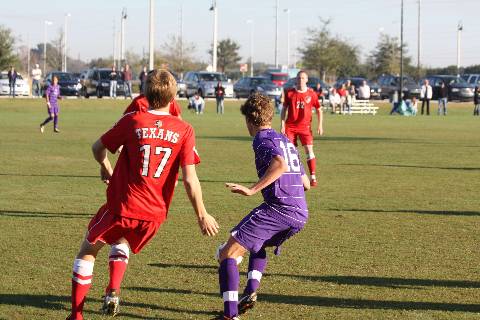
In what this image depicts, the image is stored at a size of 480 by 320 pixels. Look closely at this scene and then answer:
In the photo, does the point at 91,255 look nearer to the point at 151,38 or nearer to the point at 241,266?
the point at 241,266

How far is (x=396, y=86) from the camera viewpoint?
6406 cm

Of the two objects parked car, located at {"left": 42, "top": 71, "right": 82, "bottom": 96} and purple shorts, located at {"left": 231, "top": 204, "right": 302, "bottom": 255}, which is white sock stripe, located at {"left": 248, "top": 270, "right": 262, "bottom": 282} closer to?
purple shorts, located at {"left": 231, "top": 204, "right": 302, "bottom": 255}

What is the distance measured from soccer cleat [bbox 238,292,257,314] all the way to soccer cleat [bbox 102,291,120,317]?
37.0 inches

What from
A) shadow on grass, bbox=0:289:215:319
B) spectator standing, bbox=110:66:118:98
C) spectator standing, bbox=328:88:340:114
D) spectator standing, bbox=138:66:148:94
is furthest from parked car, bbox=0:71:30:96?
shadow on grass, bbox=0:289:215:319

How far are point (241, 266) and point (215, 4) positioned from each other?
234ft

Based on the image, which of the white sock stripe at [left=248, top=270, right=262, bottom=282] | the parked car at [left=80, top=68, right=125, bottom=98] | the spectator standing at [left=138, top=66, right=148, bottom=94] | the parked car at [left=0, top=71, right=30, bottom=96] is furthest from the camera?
the parked car at [left=80, top=68, right=125, bottom=98]

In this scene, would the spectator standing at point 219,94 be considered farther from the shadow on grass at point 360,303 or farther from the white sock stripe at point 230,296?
the white sock stripe at point 230,296

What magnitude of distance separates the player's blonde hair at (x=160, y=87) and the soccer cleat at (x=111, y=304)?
1.58 metres

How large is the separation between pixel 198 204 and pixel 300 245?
13.2ft

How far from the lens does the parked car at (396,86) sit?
62469 mm

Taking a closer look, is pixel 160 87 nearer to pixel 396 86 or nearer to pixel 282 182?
pixel 282 182

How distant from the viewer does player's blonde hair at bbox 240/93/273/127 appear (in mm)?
7020

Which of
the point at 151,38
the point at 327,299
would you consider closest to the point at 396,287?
the point at 327,299

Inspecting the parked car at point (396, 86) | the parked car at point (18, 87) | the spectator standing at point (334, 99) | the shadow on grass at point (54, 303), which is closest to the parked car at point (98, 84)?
the parked car at point (18, 87)
